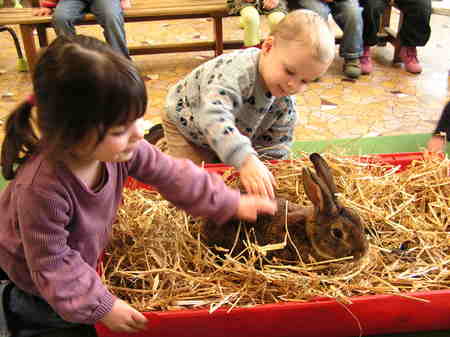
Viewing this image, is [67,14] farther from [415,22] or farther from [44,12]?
[415,22]

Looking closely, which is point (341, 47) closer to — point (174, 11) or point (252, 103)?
point (174, 11)

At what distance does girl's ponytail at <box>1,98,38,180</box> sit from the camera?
3.48 feet

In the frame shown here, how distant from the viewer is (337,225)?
1.28m

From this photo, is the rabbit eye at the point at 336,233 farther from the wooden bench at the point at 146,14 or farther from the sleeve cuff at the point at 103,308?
the wooden bench at the point at 146,14

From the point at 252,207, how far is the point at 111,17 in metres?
Answer: 2.62

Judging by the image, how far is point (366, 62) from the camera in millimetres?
3859

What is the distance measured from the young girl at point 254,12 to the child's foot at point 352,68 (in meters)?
0.67

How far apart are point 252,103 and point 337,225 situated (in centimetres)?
62

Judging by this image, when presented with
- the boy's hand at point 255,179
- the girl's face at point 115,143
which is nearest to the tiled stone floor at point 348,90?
the boy's hand at point 255,179

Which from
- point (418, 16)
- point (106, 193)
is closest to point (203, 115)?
point (106, 193)

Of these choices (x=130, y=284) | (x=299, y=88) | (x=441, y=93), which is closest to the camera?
(x=130, y=284)

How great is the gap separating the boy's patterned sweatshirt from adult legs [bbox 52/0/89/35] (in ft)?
6.27

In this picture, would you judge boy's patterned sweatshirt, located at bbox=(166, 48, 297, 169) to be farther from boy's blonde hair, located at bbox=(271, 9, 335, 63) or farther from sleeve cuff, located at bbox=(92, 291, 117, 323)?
sleeve cuff, located at bbox=(92, 291, 117, 323)

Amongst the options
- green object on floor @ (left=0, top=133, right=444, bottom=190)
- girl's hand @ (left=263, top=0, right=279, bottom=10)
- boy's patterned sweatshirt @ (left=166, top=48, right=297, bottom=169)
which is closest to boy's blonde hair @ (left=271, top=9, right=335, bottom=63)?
boy's patterned sweatshirt @ (left=166, top=48, right=297, bottom=169)
